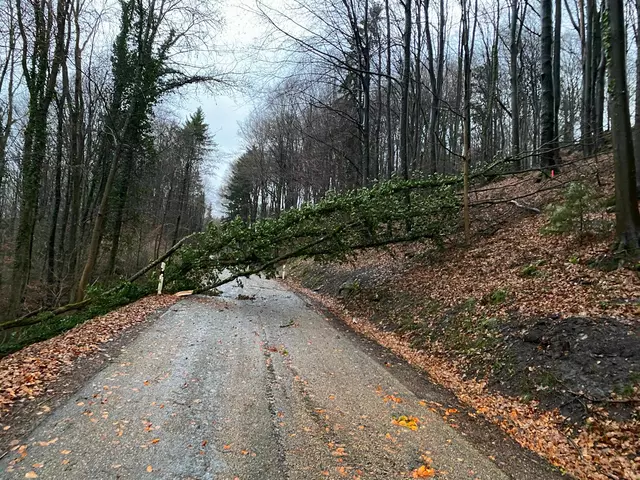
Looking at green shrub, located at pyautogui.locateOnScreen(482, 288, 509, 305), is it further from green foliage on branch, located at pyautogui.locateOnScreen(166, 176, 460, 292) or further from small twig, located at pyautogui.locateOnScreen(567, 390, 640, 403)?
green foliage on branch, located at pyautogui.locateOnScreen(166, 176, 460, 292)

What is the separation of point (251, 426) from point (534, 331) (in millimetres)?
3997

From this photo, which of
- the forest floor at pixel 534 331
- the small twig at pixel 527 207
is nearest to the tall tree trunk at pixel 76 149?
the forest floor at pixel 534 331

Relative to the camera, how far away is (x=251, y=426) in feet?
12.3

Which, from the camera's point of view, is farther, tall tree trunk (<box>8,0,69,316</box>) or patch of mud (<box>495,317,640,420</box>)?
tall tree trunk (<box>8,0,69,316</box>)

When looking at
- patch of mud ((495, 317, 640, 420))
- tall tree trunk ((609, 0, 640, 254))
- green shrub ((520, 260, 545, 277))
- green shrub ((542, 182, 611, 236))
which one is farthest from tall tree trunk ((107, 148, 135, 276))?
tall tree trunk ((609, 0, 640, 254))

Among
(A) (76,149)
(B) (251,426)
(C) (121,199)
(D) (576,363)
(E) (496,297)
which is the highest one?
(A) (76,149)

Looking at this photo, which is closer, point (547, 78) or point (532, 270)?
point (532, 270)

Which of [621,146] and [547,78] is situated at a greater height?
[547,78]

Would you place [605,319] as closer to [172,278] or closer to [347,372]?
[347,372]

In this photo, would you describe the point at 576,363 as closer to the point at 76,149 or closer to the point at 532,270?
the point at 532,270

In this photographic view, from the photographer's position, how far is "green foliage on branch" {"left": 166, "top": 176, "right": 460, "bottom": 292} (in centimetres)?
1128

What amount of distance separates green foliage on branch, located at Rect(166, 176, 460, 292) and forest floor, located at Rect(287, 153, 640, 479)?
1.29 m

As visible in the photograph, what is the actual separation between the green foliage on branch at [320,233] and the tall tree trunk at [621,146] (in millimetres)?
5404

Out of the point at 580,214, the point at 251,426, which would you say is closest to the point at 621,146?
the point at 580,214
